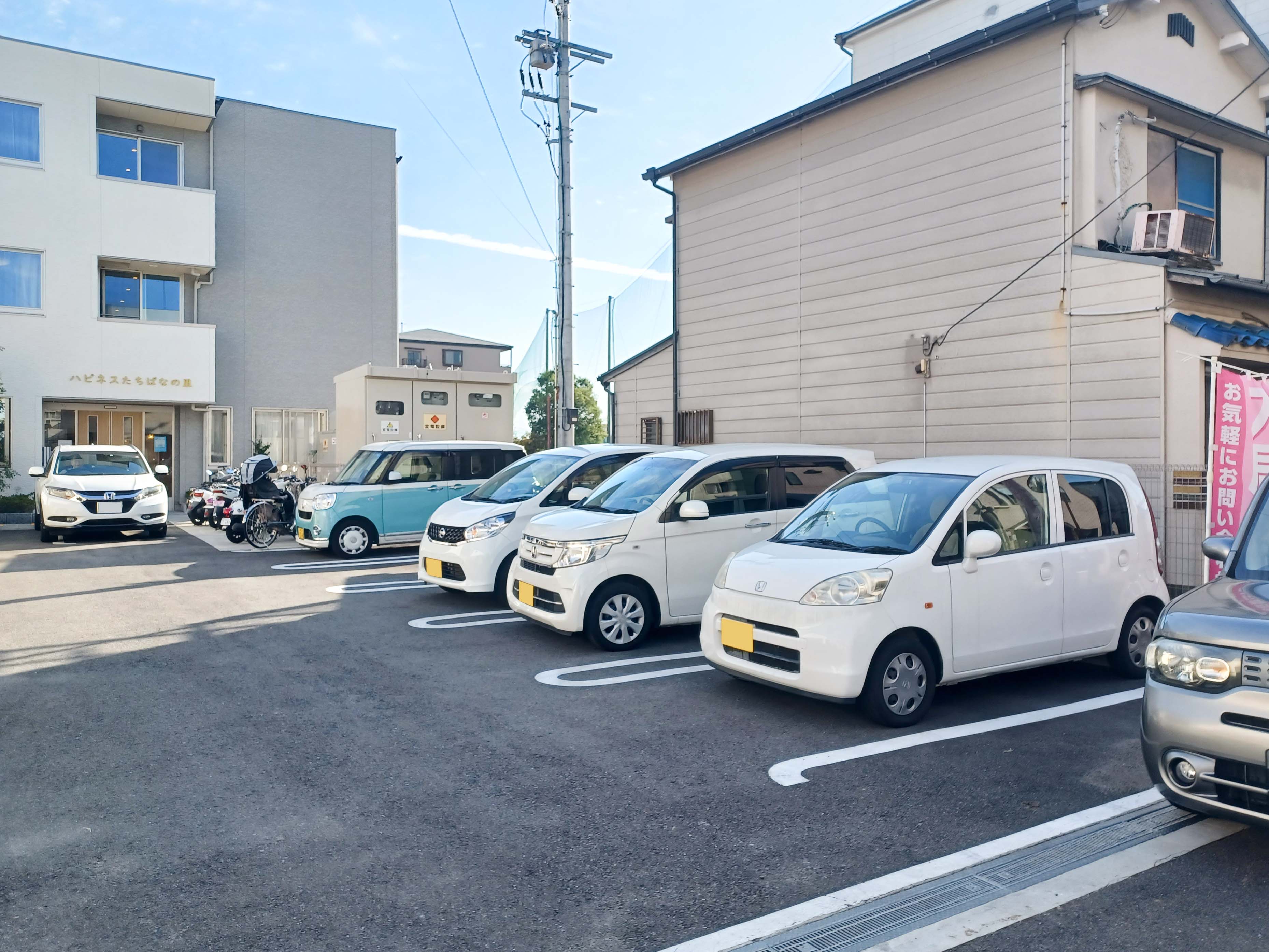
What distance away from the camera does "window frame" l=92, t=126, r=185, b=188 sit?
21422mm

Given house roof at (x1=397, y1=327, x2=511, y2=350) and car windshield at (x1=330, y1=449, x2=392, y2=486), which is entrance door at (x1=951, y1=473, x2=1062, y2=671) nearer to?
car windshield at (x1=330, y1=449, x2=392, y2=486)

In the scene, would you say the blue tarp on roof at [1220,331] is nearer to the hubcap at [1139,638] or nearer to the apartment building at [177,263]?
the hubcap at [1139,638]

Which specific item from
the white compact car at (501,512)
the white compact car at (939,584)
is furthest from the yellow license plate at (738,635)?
the white compact car at (501,512)

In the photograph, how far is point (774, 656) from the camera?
5453mm

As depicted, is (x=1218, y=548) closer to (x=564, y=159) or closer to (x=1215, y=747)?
(x=1215, y=747)

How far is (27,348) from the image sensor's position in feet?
66.5

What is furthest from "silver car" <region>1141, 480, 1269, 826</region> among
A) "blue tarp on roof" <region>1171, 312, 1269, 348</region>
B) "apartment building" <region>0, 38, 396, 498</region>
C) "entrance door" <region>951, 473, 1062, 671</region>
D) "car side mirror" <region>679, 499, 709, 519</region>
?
"apartment building" <region>0, 38, 396, 498</region>

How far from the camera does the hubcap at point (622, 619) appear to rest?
7.23 metres

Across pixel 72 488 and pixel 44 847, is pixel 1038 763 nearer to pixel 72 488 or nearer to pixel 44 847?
pixel 44 847

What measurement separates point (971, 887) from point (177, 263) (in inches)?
910

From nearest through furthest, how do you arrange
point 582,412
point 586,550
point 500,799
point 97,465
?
1. point 500,799
2. point 586,550
3. point 97,465
4. point 582,412

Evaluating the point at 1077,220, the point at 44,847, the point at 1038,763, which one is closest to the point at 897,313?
the point at 1077,220

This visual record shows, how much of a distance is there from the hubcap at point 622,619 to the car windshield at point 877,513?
59.6 inches

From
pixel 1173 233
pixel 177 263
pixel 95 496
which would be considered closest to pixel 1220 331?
pixel 1173 233
